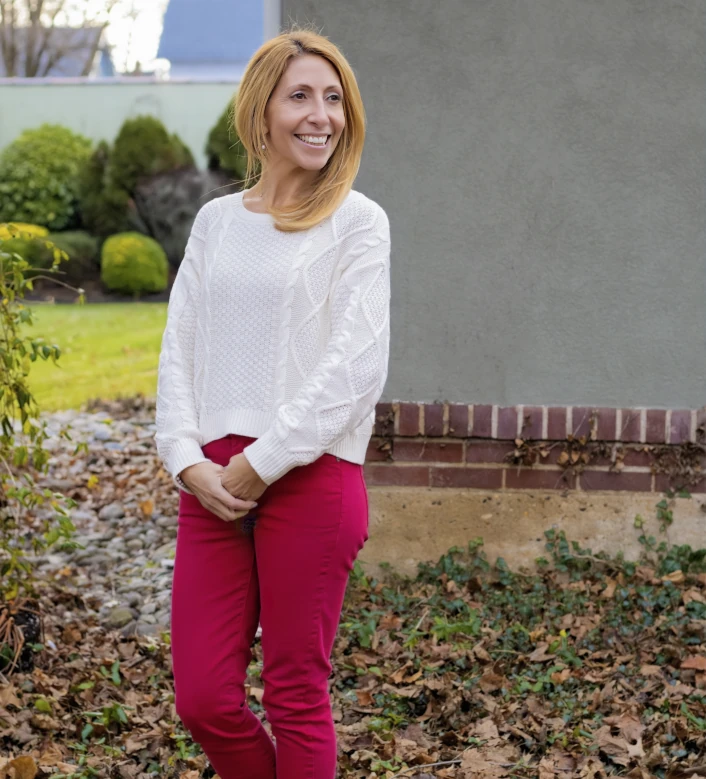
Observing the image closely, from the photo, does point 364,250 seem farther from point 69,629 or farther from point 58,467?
point 58,467

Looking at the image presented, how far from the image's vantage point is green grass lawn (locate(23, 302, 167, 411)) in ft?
31.0

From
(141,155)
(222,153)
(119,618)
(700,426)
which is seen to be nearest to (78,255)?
(141,155)

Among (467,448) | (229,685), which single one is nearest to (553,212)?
(467,448)

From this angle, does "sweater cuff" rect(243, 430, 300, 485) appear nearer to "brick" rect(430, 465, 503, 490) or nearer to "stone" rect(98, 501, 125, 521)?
"brick" rect(430, 465, 503, 490)

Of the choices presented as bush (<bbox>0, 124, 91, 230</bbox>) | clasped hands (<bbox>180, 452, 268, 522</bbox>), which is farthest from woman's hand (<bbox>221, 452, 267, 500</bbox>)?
bush (<bbox>0, 124, 91, 230</bbox>)

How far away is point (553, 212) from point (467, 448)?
1.03 meters

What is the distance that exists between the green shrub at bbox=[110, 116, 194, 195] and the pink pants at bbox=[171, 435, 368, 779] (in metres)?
12.8

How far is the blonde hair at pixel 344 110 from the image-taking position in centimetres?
234

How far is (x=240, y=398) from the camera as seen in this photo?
229cm

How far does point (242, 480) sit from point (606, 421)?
2496 mm

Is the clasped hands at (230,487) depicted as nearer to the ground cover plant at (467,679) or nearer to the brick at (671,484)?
the ground cover plant at (467,679)

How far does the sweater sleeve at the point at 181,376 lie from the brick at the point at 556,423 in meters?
2.21

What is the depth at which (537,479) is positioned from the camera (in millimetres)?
4383

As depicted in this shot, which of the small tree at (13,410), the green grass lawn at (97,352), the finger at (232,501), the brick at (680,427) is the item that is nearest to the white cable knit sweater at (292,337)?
the finger at (232,501)
